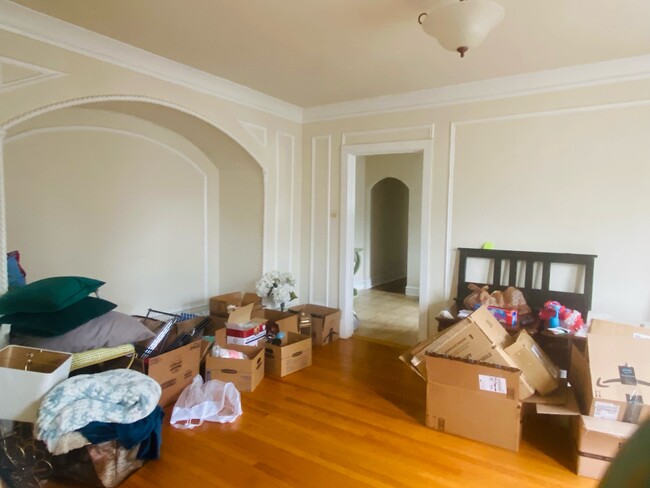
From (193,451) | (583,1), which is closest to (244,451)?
(193,451)

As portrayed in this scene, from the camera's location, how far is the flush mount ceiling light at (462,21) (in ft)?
7.02

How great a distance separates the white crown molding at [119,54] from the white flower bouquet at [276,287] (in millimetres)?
1774

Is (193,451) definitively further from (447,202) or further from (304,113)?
(304,113)

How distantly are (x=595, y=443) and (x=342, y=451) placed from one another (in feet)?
4.64

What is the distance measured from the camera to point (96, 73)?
3.03m

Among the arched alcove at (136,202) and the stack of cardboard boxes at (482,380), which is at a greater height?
the arched alcove at (136,202)

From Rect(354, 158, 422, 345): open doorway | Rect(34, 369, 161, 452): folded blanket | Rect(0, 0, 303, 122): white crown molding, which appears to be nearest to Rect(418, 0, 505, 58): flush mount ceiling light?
Rect(0, 0, 303, 122): white crown molding

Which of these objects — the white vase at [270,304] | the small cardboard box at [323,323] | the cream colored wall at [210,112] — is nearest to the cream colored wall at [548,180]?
the small cardboard box at [323,323]

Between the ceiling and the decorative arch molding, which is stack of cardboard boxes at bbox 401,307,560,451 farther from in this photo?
the decorative arch molding

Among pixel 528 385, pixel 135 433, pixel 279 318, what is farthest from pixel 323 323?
pixel 135 433

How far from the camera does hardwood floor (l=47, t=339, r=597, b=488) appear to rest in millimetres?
2273

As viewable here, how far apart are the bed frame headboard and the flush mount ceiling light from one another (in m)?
2.03

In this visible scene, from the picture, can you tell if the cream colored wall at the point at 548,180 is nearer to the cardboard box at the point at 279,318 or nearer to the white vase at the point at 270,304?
the cardboard box at the point at 279,318

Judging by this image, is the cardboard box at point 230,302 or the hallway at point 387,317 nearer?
the cardboard box at point 230,302
